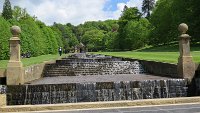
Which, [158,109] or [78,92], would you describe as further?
[78,92]

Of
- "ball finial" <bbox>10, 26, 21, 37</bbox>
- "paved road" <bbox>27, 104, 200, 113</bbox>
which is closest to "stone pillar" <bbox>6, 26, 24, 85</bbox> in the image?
"ball finial" <bbox>10, 26, 21, 37</bbox>

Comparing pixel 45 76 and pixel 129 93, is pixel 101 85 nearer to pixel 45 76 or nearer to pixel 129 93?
pixel 129 93

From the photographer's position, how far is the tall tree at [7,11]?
10605 cm

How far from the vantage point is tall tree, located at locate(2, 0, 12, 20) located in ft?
348

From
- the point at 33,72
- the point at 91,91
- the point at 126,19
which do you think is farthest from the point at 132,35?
the point at 91,91

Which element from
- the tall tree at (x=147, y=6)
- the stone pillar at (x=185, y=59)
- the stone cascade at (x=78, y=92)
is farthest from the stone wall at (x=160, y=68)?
the tall tree at (x=147, y=6)

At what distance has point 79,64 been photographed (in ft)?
89.4

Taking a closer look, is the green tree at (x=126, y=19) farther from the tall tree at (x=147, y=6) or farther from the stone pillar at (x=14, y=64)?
the stone pillar at (x=14, y=64)

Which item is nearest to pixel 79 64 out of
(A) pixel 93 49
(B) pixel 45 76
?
(B) pixel 45 76

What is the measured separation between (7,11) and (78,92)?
9788 cm

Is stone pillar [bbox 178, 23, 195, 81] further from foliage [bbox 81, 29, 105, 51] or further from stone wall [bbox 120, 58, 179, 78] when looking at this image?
foliage [bbox 81, 29, 105, 51]

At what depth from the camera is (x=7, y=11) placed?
10894 cm

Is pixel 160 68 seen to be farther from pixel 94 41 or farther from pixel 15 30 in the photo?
pixel 94 41

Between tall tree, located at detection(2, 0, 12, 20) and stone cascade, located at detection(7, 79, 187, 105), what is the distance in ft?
302
